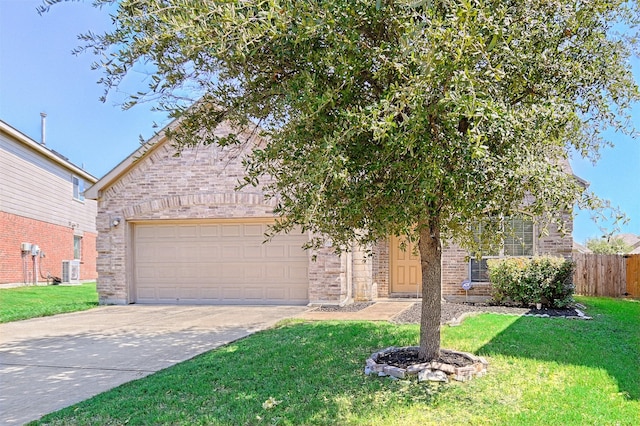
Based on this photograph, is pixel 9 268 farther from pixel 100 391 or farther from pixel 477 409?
pixel 477 409

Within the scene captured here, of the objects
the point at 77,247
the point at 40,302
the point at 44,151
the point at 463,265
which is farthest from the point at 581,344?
the point at 77,247

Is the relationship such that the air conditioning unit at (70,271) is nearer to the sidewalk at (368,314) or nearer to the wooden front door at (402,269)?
the sidewalk at (368,314)

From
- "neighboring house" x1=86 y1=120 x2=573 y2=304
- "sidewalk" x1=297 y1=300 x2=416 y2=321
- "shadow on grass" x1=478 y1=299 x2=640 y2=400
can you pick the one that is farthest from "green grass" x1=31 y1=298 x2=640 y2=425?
"neighboring house" x1=86 y1=120 x2=573 y2=304

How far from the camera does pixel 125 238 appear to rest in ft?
44.7

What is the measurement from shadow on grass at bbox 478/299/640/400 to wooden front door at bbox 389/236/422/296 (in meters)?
4.58

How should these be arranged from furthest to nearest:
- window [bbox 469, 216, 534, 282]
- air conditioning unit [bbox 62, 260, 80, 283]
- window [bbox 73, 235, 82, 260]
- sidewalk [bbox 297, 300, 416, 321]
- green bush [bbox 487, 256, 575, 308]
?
1. window [bbox 73, 235, 82, 260]
2. air conditioning unit [bbox 62, 260, 80, 283]
3. window [bbox 469, 216, 534, 282]
4. green bush [bbox 487, 256, 575, 308]
5. sidewalk [bbox 297, 300, 416, 321]

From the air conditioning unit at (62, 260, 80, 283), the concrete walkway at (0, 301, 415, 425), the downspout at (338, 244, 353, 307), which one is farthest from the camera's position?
the air conditioning unit at (62, 260, 80, 283)

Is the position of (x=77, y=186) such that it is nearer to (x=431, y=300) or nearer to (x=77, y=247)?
(x=77, y=247)

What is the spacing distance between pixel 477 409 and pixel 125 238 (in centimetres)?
1141

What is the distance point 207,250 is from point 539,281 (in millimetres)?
8485

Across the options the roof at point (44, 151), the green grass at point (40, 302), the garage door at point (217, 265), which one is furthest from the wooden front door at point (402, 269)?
the roof at point (44, 151)

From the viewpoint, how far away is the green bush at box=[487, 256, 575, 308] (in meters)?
11.2

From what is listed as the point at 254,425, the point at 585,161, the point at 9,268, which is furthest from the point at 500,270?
the point at 9,268

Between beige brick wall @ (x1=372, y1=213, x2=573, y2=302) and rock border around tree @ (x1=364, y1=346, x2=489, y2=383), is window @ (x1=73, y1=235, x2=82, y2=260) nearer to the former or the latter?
beige brick wall @ (x1=372, y1=213, x2=573, y2=302)
